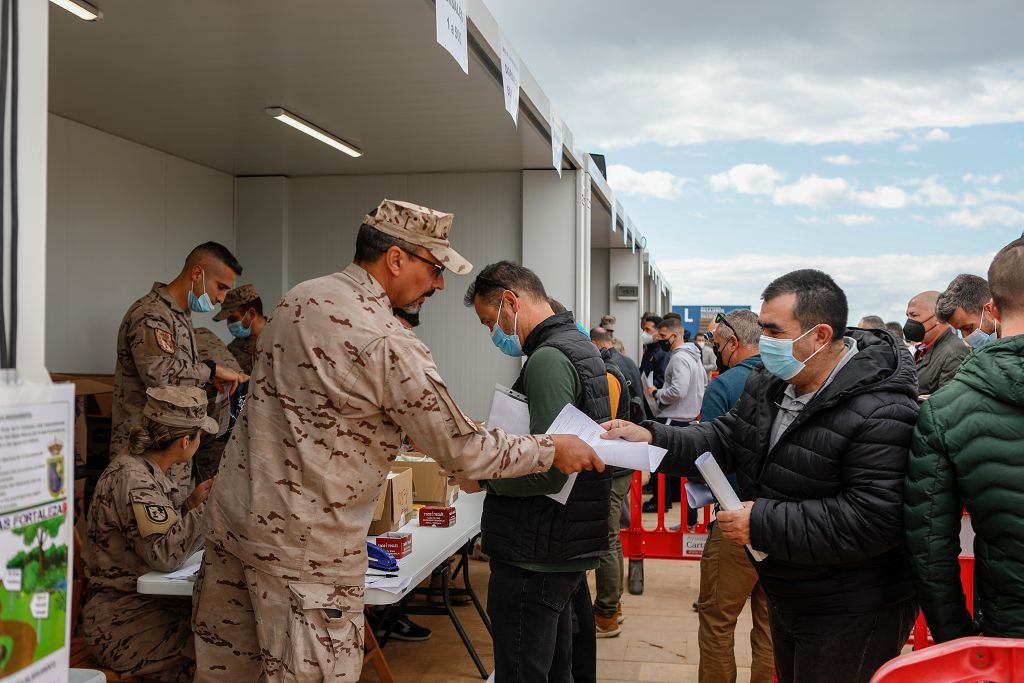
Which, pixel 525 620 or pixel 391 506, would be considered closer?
pixel 525 620

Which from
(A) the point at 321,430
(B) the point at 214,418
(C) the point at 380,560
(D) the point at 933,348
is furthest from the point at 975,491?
(B) the point at 214,418

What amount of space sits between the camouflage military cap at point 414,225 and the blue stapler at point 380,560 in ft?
4.68

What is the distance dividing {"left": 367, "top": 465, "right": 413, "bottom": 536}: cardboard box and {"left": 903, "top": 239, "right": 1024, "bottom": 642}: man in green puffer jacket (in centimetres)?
225

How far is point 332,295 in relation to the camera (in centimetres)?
218

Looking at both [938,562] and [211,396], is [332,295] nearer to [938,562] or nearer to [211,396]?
[938,562]

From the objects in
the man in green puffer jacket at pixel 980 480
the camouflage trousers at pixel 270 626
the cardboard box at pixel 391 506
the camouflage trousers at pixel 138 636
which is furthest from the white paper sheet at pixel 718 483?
the camouflage trousers at pixel 138 636

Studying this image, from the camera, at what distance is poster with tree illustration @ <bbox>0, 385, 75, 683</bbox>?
1.08 metres

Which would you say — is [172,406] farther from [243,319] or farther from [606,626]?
[243,319]

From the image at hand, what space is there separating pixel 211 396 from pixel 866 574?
4505 millimetres

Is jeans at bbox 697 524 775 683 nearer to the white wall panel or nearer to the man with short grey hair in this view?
the man with short grey hair

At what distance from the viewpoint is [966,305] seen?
203 inches

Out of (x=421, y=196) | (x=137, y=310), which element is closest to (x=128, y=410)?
(x=137, y=310)

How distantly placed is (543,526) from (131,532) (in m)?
1.58

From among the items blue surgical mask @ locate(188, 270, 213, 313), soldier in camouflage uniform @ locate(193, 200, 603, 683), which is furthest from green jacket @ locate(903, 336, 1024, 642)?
blue surgical mask @ locate(188, 270, 213, 313)
